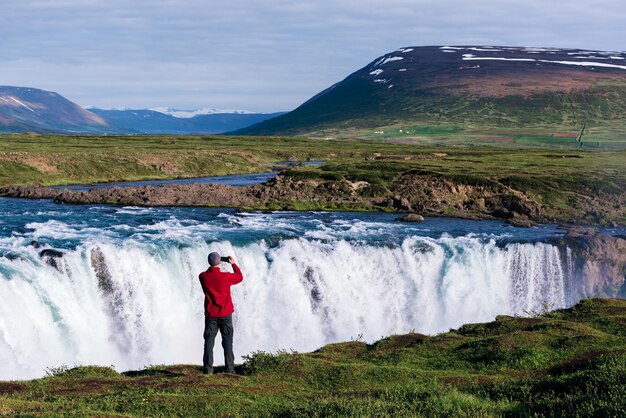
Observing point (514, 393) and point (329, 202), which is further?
point (329, 202)

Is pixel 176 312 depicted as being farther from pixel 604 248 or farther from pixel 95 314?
pixel 604 248

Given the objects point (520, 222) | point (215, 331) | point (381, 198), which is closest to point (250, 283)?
point (215, 331)

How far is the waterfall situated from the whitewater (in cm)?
7

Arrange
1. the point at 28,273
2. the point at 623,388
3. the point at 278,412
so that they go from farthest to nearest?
the point at 28,273
the point at 278,412
the point at 623,388

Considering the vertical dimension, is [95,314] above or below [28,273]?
below

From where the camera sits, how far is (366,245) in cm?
4738

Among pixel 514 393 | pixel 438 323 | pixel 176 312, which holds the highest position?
pixel 514 393

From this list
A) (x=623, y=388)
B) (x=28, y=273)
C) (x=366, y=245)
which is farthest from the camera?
(x=366, y=245)

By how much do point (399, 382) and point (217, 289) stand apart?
6.14 metres

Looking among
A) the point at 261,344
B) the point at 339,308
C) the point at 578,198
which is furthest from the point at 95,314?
the point at 578,198

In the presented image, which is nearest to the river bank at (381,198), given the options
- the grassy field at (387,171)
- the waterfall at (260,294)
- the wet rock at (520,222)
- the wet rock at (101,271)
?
the wet rock at (520,222)

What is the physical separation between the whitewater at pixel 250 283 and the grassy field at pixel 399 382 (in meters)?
7.01

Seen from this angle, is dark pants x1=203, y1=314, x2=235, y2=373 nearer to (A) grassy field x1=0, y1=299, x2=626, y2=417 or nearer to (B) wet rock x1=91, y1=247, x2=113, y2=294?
(A) grassy field x1=0, y1=299, x2=626, y2=417

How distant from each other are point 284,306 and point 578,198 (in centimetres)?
4348
